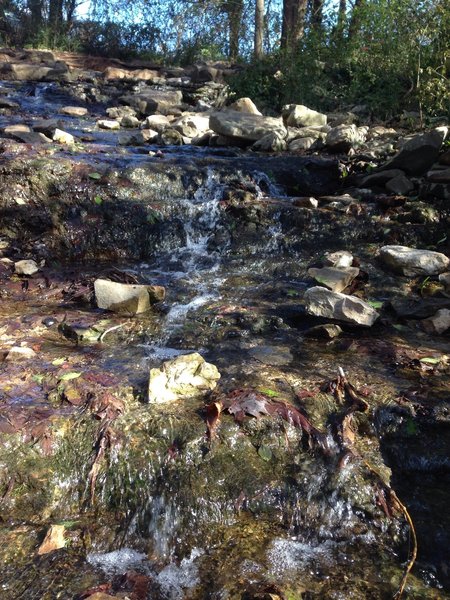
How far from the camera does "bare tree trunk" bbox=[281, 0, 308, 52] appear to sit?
39.4 feet

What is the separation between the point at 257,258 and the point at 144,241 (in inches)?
51.9

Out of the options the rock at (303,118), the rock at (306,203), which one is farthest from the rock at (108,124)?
the rock at (306,203)

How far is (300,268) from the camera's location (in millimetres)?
5309

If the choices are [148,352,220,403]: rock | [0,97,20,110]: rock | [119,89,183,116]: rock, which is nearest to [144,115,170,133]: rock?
[119,89,183,116]: rock

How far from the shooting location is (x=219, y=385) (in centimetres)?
318

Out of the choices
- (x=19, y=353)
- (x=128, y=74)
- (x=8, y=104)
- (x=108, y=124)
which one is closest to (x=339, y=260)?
(x=19, y=353)

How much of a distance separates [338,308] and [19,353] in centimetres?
235

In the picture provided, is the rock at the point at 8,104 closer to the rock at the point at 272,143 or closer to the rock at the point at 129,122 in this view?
the rock at the point at 129,122

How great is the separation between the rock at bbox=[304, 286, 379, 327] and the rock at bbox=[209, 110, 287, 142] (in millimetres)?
5439

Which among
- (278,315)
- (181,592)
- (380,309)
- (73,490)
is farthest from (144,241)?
(181,592)

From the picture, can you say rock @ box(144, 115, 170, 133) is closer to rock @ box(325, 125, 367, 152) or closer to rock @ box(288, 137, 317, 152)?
rock @ box(288, 137, 317, 152)

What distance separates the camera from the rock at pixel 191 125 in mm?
9703

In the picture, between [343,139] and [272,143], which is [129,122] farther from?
[343,139]

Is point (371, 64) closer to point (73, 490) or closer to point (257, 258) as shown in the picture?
point (257, 258)
